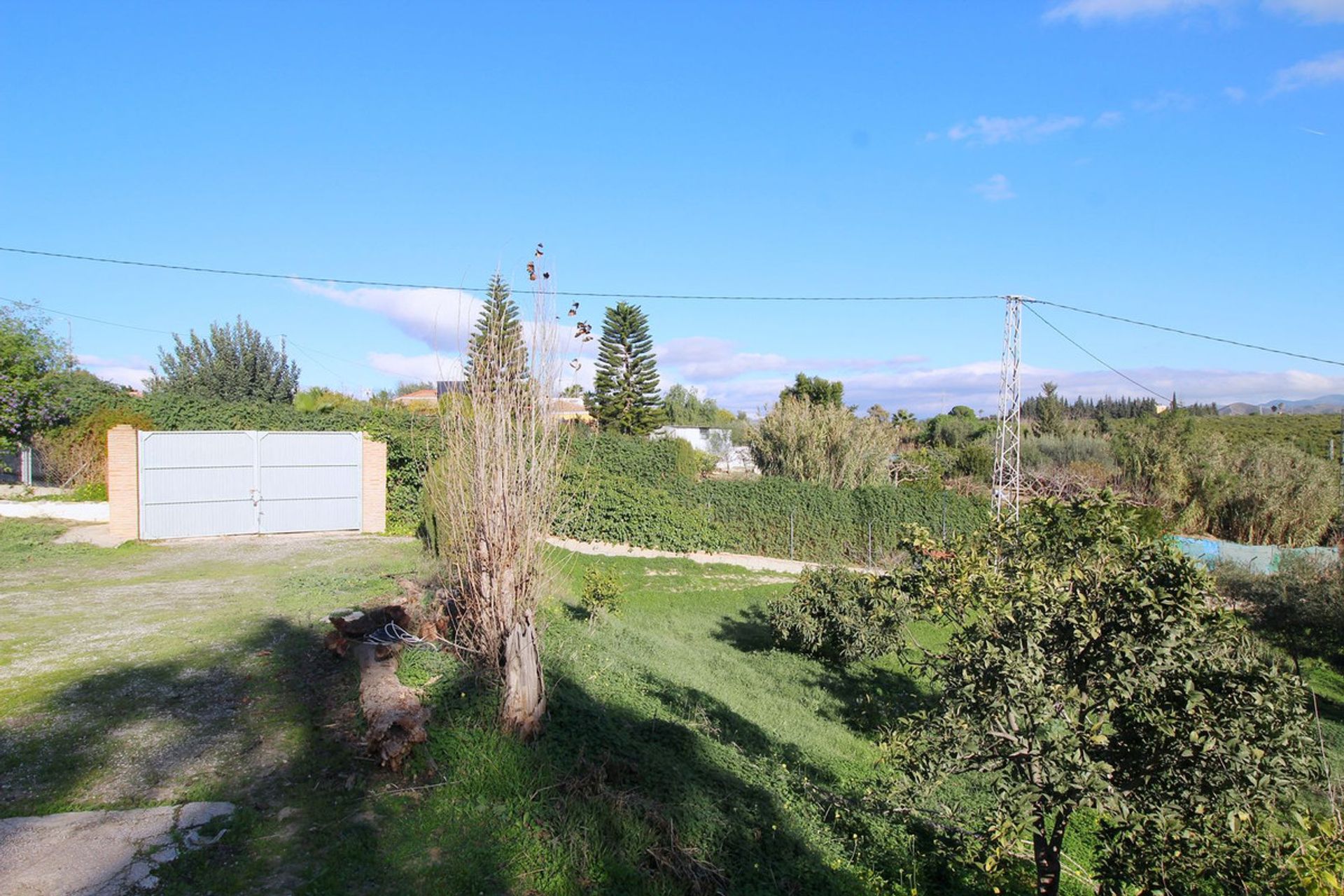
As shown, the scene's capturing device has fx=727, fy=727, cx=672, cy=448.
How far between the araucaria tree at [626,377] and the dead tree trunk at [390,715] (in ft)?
94.4

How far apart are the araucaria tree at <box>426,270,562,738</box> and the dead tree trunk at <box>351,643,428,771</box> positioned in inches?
20.7

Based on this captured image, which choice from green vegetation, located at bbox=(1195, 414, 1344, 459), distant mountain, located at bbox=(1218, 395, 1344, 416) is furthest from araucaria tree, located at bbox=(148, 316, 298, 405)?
distant mountain, located at bbox=(1218, 395, 1344, 416)

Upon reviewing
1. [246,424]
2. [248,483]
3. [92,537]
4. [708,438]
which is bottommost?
[92,537]

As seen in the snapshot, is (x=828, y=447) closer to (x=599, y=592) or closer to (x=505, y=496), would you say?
(x=599, y=592)

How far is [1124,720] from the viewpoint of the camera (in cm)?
334

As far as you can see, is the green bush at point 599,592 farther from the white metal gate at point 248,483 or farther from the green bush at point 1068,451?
the green bush at point 1068,451

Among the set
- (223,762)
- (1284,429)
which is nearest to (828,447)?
(223,762)

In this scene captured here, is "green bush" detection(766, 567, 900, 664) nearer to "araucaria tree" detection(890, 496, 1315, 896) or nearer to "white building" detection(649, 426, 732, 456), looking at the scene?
"araucaria tree" detection(890, 496, 1315, 896)

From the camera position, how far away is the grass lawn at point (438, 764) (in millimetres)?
3684

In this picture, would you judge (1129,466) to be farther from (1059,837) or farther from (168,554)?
(168,554)

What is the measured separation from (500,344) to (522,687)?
2.33m

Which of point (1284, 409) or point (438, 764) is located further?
point (1284, 409)

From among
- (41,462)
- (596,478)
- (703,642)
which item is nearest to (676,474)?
(596,478)

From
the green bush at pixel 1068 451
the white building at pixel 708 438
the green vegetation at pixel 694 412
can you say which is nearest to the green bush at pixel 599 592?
the green bush at pixel 1068 451
